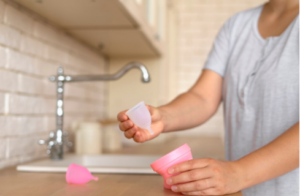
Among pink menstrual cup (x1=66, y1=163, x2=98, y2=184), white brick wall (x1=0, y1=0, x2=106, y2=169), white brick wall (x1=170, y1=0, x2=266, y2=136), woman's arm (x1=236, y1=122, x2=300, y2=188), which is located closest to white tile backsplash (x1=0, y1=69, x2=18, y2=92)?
white brick wall (x1=0, y1=0, x2=106, y2=169)

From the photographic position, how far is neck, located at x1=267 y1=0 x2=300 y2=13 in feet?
3.78

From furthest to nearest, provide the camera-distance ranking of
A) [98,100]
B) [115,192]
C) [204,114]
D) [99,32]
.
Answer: [98,100]
[99,32]
[204,114]
[115,192]

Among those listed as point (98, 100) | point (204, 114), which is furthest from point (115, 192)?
point (98, 100)

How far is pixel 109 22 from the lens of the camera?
5.02ft

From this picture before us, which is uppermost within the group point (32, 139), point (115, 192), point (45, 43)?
point (45, 43)

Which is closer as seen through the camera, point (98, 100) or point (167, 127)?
point (167, 127)

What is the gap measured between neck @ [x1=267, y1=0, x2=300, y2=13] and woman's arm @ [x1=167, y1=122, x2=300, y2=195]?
0.50 meters

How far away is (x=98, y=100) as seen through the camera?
2.31m

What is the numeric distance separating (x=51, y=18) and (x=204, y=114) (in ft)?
2.34

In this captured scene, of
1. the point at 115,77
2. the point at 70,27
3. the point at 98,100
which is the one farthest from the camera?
the point at 98,100

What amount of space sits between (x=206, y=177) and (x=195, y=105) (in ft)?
1.49

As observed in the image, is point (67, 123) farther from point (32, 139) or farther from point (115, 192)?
point (115, 192)

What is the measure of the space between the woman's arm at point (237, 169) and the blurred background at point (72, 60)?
27.3 inches

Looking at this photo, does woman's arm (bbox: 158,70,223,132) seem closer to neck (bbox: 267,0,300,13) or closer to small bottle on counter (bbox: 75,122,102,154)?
neck (bbox: 267,0,300,13)
